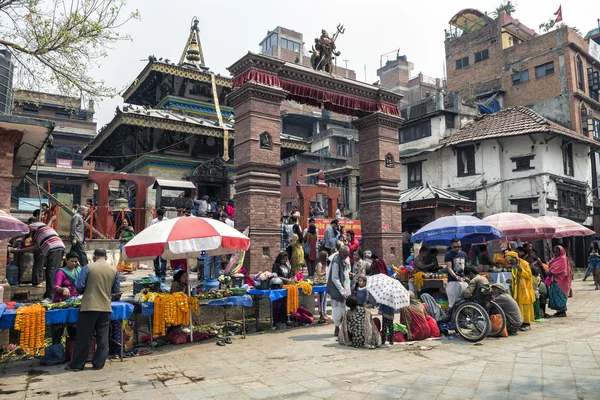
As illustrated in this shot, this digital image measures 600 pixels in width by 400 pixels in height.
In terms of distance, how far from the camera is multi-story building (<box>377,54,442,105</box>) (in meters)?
59.2

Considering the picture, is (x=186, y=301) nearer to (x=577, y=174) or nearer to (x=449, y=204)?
(x=449, y=204)

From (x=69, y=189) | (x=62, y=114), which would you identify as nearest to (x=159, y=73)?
(x=69, y=189)

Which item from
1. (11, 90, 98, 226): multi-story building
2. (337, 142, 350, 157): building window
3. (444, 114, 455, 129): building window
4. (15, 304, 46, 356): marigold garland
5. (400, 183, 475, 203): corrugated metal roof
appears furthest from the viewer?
(337, 142, 350, 157): building window

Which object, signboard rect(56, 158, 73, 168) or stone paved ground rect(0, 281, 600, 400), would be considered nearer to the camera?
stone paved ground rect(0, 281, 600, 400)

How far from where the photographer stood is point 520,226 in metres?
14.1

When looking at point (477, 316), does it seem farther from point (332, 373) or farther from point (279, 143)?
point (279, 143)

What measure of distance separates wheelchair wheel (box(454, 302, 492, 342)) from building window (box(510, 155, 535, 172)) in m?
22.3

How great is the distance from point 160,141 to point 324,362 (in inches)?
687

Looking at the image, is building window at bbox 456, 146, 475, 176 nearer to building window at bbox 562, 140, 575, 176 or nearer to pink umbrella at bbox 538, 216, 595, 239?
building window at bbox 562, 140, 575, 176

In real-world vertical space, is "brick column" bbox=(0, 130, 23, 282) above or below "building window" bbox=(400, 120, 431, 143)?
below

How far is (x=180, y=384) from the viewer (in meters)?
5.88

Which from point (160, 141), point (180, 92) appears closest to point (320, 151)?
point (180, 92)

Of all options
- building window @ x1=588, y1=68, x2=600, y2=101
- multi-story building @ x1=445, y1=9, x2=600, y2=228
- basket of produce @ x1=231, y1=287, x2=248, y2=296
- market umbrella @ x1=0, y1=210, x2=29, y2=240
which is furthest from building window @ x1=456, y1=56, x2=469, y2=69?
market umbrella @ x1=0, y1=210, x2=29, y2=240

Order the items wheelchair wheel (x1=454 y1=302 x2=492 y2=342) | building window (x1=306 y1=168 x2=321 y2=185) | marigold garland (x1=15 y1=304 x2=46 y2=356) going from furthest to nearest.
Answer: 1. building window (x1=306 y1=168 x2=321 y2=185)
2. wheelchair wheel (x1=454 y1=302 x2=492 y2=342)
3. marigold garland (x1=15 y1=304 x2=46 y2=356)
